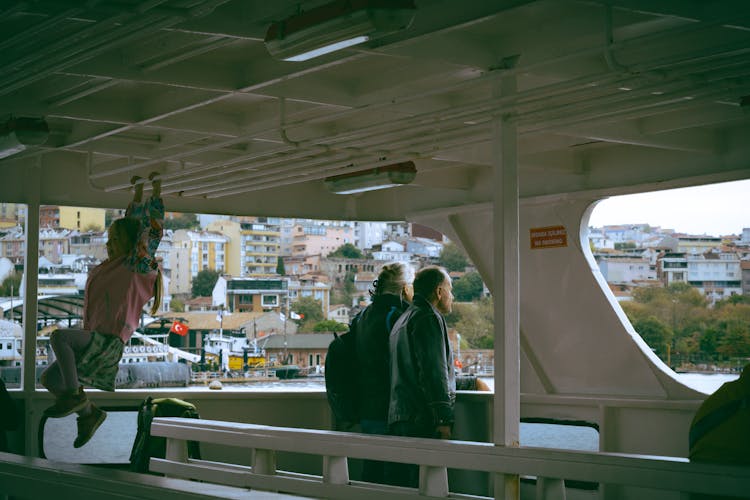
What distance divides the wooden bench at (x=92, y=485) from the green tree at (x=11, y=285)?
5.32 metres

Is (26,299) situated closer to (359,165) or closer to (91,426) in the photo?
(91,426)

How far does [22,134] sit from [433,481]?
3105 millimetres

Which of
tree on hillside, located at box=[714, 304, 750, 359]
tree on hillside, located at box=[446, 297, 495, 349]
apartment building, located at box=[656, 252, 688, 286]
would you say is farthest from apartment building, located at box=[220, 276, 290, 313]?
tree on hillside, located at box=[714, 304, 750, 359]

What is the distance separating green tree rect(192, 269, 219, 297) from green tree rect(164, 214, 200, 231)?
54cm

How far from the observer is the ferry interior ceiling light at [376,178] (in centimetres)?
688

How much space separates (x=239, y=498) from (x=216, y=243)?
7.13 m

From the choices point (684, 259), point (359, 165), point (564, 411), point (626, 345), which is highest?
point (359, 165)

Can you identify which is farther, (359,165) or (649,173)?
(649,173)

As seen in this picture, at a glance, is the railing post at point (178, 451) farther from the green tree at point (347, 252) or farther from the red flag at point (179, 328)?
the green tree at point (347, 252)

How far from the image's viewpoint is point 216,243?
943cm

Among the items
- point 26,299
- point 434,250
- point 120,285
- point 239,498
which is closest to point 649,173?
point 434,250

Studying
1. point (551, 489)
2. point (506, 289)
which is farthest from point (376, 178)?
point (551, 489)

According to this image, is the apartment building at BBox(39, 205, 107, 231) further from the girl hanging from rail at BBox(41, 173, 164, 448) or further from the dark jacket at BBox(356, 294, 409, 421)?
the dark jacket at BBox(356, 294, 409, 421)

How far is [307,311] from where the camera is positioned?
9.45m
